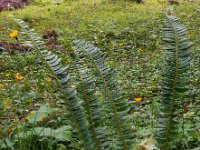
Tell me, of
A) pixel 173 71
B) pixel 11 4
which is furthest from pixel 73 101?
pixel 11 4

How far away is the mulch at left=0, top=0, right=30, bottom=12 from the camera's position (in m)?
14.5

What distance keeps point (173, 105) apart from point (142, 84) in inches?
145

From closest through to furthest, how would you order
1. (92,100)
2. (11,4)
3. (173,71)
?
(173,71)
(92,100)
(11,4)

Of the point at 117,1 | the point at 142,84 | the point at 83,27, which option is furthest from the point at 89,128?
the point at 117,1

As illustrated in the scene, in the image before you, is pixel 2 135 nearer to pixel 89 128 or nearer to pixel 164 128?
pixel 89 128

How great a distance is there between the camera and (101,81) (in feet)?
6.17

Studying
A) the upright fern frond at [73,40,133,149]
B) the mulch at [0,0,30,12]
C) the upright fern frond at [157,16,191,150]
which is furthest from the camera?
the mulch at [0,0,30,12]

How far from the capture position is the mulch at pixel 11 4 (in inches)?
571

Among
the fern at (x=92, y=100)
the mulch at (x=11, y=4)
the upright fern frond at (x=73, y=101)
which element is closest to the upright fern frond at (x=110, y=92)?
the fern at (x=92, y=100)

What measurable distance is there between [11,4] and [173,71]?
45.7ft

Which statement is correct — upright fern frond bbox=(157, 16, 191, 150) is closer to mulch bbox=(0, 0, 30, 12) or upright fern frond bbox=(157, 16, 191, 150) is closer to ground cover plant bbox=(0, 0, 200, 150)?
ground cover plant bbox=(0, 0, 200, 150)

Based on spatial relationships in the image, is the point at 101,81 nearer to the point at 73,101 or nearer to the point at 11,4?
the point at 73,101

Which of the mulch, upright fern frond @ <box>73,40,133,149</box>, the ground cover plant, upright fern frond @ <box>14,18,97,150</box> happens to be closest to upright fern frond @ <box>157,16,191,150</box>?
the ground cover plant

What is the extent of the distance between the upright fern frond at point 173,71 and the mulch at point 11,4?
1325cm
